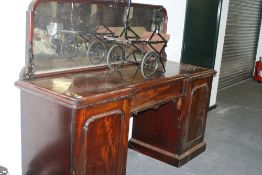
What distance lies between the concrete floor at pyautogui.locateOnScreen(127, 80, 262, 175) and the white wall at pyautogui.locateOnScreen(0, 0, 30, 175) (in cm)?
102

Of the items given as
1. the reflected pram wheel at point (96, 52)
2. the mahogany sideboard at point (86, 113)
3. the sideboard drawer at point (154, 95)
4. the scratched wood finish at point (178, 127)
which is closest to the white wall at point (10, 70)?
the mahogany sideboard at point (86, 113)

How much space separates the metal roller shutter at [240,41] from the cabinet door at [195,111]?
9.21 feet

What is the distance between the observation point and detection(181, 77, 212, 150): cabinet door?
278 cm

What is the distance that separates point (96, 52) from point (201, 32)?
1915 mm

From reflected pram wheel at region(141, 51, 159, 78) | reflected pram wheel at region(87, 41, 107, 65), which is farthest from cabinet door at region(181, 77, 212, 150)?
reflected pram wheel at region(87, 41, 107, 65)

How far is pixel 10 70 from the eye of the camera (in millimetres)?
2096

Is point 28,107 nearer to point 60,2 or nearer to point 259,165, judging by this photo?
point 60,2

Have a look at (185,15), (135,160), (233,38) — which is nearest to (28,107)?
(135,160)

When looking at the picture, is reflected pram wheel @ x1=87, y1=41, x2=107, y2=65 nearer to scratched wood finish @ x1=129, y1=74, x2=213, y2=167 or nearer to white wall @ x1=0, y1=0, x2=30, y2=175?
white wall @ x1=0, y1=0, x2=30, y2=175

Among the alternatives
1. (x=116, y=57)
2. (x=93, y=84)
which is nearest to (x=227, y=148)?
(x=116, y=57)

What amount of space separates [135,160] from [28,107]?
4.16ft

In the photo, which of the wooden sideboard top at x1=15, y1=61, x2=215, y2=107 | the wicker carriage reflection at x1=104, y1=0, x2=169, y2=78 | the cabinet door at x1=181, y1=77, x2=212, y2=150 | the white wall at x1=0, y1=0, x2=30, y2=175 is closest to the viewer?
the wooden sideboard top at x1=15, y1=61, x2=215, y2=107

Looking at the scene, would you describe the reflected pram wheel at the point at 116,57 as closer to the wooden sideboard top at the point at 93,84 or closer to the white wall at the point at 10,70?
the wooden sideboard top at the point at 93,84

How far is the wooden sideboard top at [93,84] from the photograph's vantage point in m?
1.79
